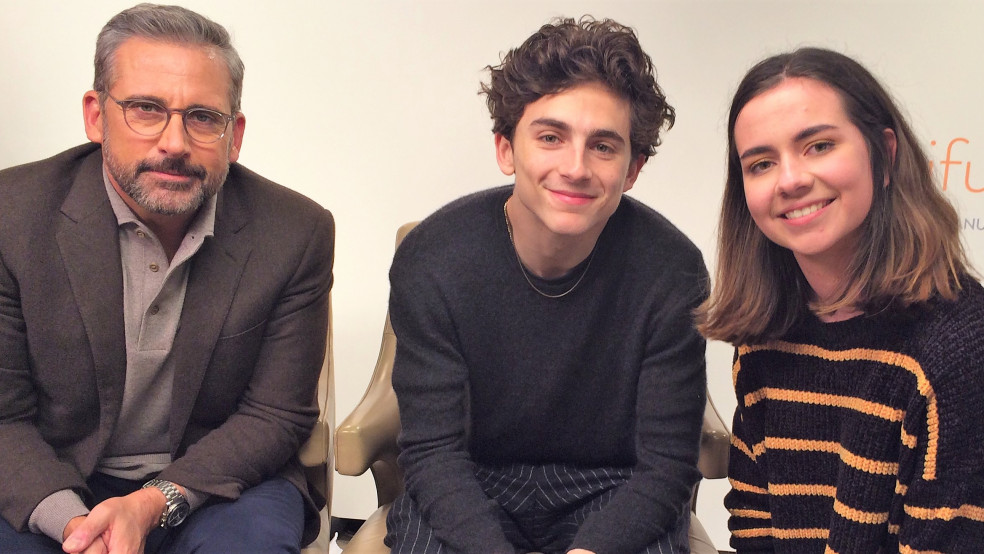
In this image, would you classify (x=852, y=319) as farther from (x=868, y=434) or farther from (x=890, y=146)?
(x=890, y=146)

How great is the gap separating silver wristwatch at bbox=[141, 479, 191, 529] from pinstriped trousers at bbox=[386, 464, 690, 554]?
1.30 feet

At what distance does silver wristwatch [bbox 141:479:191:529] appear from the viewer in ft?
5.59

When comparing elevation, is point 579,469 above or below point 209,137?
below

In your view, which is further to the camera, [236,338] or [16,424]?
[236,338]

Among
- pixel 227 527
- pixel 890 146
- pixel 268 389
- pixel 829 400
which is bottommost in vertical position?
pixel 227 527

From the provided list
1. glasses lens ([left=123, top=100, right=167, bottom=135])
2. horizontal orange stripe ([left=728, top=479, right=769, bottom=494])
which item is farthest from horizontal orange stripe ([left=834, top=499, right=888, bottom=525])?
glasses lens ([left=123, top=100, right=167, bottom=135])

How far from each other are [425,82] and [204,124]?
1.15 meters

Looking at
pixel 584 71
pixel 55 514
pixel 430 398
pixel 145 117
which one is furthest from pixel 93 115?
pixel 584 71

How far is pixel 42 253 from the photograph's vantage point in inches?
69.0

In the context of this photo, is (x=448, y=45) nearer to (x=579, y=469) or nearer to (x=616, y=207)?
(x=616, y=207)

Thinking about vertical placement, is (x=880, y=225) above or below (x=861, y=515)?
above

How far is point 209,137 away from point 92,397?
56 centimetres

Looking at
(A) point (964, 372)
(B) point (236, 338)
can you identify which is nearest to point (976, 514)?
(A) point (964, 372)

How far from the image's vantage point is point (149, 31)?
5.86ft
